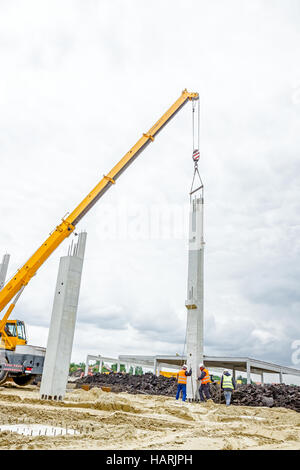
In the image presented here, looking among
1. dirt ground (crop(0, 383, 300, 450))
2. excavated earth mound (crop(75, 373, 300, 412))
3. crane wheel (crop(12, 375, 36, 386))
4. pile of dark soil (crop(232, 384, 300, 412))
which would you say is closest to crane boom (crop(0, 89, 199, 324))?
crane wheel (crop(12, 375, 36, 386))

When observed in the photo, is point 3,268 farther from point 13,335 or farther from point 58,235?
point 58,235

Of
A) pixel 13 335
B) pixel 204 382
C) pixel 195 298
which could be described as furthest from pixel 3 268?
pixel 204 382

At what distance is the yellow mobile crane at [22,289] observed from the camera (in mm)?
16234

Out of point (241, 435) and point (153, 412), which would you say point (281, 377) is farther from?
point (241, 435)

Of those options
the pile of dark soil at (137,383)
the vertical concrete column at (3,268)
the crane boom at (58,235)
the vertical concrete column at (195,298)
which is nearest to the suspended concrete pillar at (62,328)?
the crane boom at (58,235)

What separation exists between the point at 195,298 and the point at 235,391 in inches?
175

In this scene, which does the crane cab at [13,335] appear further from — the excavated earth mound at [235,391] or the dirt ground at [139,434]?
the dirt ground at [139,434]

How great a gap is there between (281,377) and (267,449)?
30576 millimetres

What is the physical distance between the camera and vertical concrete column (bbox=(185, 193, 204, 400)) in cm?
1723

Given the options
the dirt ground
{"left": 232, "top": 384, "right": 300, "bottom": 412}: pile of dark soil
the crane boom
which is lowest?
the dirt ground

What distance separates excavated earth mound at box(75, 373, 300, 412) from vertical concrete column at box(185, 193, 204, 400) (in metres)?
1.51

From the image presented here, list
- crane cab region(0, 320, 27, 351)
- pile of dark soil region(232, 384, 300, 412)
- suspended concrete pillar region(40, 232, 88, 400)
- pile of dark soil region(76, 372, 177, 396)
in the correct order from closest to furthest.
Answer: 1. suspended concrete pillar region(40, 232, 88, 400)
2. pile of dark soil region(232, 384, 300, 412)
3. crane cab region(0, 320, 27, 351)
4. pile of dark soil region(76, 372, 177, 396)

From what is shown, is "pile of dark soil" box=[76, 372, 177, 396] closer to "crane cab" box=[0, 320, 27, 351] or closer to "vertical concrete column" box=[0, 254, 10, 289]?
"crane cab" box=[0, 320, 27, 351]
